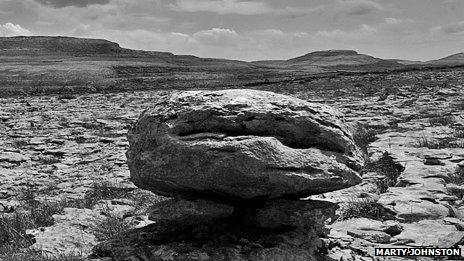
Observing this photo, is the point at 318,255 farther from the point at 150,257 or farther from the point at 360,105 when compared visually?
the point at 360,105

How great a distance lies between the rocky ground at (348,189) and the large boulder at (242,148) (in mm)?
1780

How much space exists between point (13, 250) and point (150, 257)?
10.3ft

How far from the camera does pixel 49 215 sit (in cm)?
1245

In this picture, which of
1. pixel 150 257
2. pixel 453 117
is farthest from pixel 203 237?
pixel 453 117

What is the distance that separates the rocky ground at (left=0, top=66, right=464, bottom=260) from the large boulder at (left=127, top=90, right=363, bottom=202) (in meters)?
1.78

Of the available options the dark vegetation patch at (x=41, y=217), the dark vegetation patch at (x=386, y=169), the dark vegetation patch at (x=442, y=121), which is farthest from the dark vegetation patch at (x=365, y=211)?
the dark vegetation patch at (x=442, y=121)

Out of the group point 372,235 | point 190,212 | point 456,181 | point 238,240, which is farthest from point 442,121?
point 190,212

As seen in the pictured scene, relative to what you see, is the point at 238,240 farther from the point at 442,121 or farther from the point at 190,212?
the point at 442,121

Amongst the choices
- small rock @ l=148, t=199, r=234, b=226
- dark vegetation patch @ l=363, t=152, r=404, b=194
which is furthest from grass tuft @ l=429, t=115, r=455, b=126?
small rock @ l=148, t=199, r=234, b=226

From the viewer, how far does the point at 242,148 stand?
27.7ft

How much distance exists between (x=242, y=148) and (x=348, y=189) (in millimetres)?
6339

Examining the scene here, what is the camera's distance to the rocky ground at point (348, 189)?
10430 mm

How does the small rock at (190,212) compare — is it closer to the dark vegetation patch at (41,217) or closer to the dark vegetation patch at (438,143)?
the dark vegetation patch at (41,217)

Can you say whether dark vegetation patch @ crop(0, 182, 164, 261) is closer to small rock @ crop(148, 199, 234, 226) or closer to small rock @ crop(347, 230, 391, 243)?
small rock @ crop(148, 199, 234, 226)
